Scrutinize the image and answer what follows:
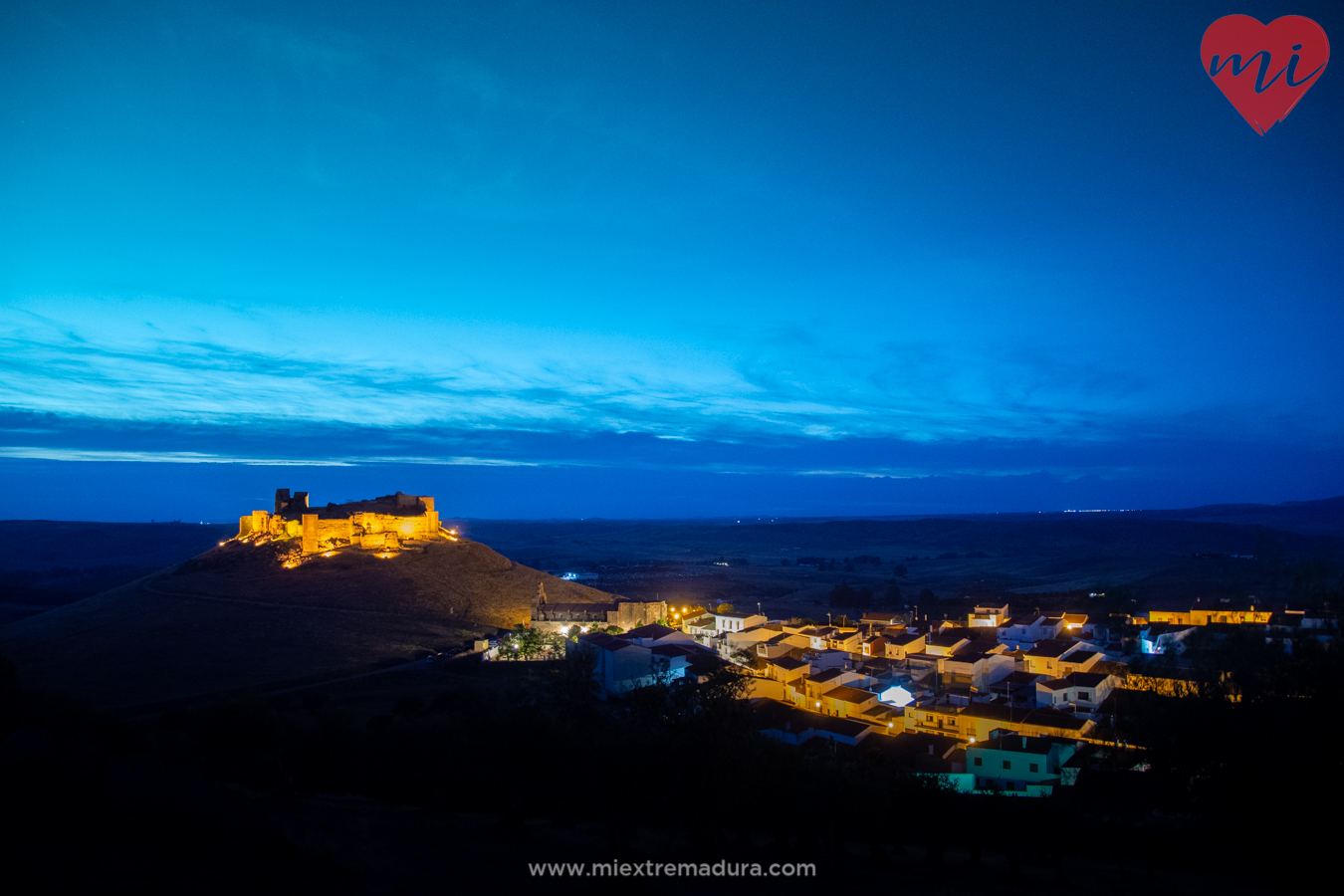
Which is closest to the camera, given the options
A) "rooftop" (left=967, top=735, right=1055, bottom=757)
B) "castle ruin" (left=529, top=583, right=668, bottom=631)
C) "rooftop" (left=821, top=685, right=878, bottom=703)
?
"rooftop" (left=967, top=735, right=1055, bottom=757)

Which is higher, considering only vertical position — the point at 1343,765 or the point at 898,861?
the point at 1343,765

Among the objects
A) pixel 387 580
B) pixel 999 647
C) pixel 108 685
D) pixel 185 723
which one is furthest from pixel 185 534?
pixel 999 647

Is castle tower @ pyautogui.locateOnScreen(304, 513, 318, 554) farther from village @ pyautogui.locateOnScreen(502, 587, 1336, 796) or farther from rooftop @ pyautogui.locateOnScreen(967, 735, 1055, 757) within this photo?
rooftop @ pyautogui.locateOnScreen(967, 735, 1055, 757)

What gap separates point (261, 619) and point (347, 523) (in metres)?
22.3

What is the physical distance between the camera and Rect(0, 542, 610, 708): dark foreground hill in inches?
1512

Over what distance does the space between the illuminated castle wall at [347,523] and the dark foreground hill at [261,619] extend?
10.5 feet

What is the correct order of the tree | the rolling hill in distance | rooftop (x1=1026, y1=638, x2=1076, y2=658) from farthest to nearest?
1. the tree
2. the rolling hill in distance
3. rooftop (x1=1026, y1=638, x2=1076, y2=658)

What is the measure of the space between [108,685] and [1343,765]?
4672 cm

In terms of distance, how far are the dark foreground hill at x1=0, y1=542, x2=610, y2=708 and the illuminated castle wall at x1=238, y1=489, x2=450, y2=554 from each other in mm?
3190

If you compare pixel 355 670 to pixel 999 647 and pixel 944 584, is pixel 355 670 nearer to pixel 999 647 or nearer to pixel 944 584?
pixel 999 647

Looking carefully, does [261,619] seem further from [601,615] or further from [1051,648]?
[1051,648]

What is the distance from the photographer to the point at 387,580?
60.2 metres

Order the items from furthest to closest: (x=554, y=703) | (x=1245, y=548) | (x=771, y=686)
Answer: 1. (x=1245, y=548)
2. (x=771, y=686)
3. (x=554, y=703)

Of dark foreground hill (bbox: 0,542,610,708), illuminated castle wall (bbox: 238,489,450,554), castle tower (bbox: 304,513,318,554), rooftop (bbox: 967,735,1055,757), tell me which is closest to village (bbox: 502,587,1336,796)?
rooftop (bbox: 967,735,1055,757)
